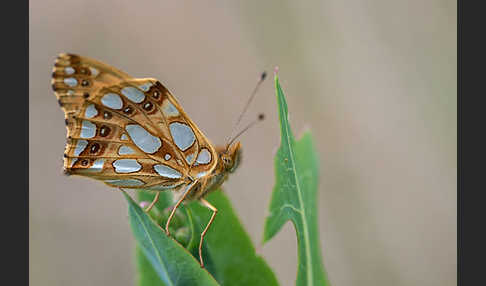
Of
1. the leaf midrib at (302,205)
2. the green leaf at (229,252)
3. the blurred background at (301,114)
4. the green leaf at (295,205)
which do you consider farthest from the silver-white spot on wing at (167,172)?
the blurred background at (301,114)

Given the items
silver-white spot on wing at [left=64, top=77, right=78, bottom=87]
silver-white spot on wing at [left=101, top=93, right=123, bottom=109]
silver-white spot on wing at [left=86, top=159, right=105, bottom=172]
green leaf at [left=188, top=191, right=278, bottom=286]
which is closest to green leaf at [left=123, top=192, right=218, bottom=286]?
green leaf at [left=188, top=191, right=278, bottom=286]

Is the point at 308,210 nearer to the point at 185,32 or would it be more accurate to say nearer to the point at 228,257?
the point at 228,257

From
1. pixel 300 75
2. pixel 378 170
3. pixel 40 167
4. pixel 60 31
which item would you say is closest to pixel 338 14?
pixel 300 75

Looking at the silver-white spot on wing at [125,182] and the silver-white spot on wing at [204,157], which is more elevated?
the silver-white spot on wing at [204,157]

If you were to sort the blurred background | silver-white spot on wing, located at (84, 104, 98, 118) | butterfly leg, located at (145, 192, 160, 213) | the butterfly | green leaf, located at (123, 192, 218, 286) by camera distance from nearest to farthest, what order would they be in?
green leaf, located at (123, 192, 218, 286), butterfly leg, located at (145, 192, 160, 213), the butterfly, silver-white spot on wing, located at (84, 104, 98, 118), the blurred background

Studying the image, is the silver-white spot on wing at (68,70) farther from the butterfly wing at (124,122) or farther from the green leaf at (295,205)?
the green leaf at (295,205)

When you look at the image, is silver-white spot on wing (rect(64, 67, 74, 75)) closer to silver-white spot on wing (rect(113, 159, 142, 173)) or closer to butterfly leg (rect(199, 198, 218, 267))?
silver-white spot on wing (rect(113, 159, 142, 173))

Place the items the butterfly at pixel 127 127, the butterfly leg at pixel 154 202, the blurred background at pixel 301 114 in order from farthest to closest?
the blurred background at pixel 301 114
the butterfly at pixel 127 127
the butterfly leg at pixel 154 202

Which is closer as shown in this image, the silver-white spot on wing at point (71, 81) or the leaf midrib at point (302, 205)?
the leaf midrib at point (302, 205)
